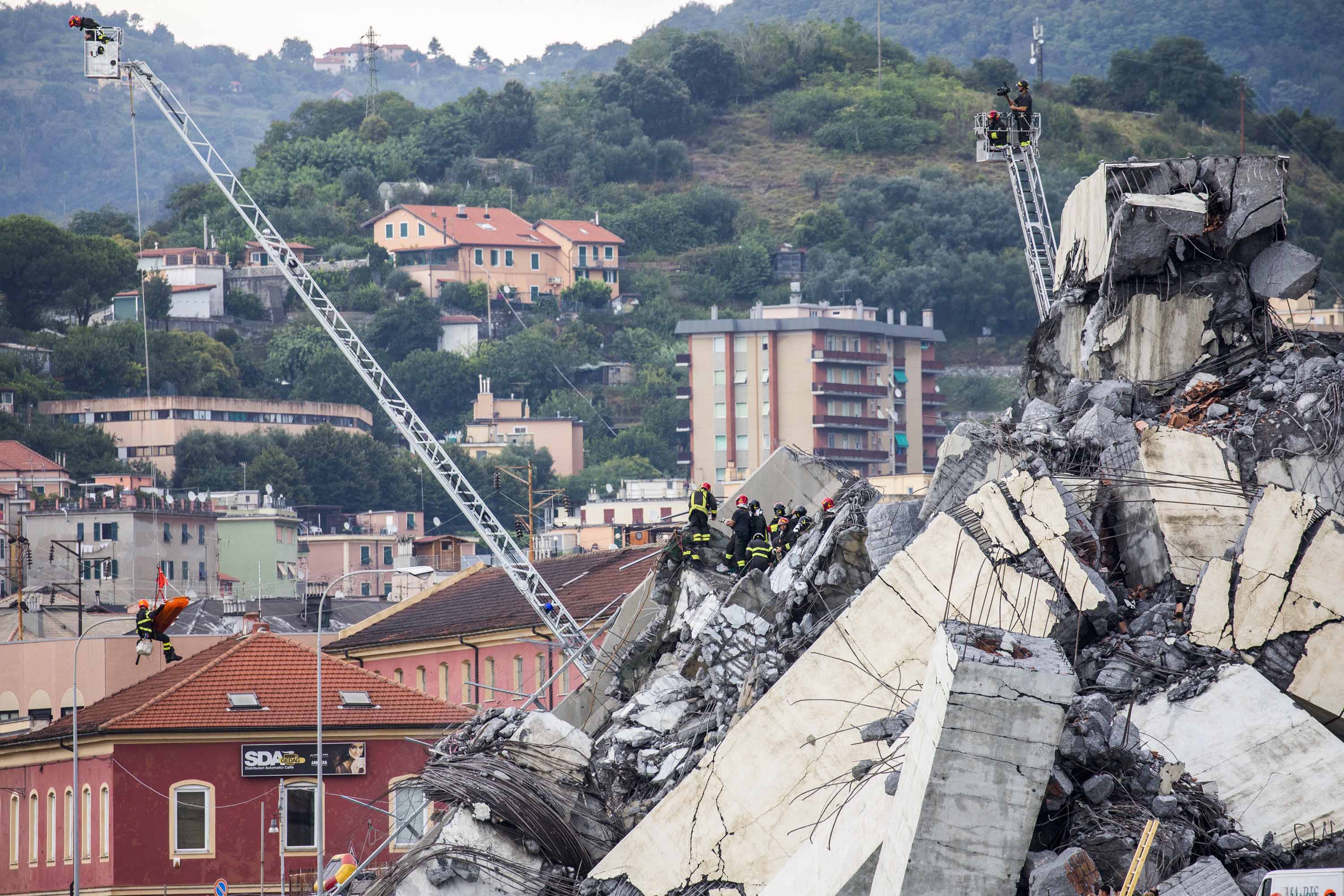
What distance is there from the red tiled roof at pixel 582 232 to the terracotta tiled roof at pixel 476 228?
1.36 metres

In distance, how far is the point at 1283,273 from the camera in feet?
59.6

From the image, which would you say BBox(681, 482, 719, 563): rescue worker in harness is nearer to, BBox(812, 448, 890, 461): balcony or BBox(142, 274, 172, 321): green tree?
BBox(812, 448, 890, 461): balcony

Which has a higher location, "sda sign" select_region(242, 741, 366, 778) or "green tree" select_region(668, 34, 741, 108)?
"green tree" select_region(668, 34, 741, 108)

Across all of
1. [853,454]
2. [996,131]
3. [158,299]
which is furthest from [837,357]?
[996,131]

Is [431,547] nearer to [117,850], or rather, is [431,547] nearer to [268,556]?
[268,556]

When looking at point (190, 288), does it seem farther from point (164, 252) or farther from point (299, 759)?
point (299, 759)

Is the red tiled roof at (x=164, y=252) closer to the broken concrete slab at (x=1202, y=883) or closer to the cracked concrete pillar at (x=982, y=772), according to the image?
the cracked concrete pillar at (x=982, y=772)

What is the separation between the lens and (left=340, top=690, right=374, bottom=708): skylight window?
122ft

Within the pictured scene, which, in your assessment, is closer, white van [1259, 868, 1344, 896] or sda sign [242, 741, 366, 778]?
white van [1259, 868, 1344, 896]

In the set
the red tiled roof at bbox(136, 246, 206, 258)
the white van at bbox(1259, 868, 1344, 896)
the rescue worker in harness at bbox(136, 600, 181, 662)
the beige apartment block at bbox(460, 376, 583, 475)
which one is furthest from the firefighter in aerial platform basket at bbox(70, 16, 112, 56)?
the red tiled roof at bbox(136, 246, 206, 258)

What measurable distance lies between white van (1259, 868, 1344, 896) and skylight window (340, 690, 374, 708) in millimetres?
27331

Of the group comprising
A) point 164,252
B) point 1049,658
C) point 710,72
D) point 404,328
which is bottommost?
point 1049,658

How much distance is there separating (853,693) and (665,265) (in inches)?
6072

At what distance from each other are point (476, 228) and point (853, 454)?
48.3 meters
